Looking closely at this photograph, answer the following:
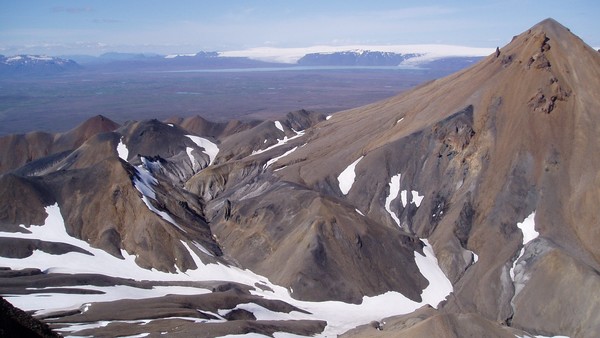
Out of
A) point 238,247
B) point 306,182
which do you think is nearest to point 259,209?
point 238,247

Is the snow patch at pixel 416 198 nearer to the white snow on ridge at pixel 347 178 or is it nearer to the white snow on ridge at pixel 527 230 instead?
the white snow on ridge at pixel 347 178

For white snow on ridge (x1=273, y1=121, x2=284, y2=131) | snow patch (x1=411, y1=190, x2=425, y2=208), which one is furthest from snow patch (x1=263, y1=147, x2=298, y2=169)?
snow patch (x1=411, y1=190, x2=425, y2=208)

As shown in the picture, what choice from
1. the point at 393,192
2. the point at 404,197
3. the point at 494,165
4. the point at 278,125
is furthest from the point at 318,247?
the point at 278,125

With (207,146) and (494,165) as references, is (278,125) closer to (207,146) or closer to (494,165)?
(207,146)

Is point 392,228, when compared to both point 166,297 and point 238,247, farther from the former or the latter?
point 166,297

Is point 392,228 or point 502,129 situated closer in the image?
point 392,228

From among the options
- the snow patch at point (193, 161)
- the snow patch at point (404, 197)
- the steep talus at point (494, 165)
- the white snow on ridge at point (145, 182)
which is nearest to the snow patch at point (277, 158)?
the steep talus at point (494, 165)
